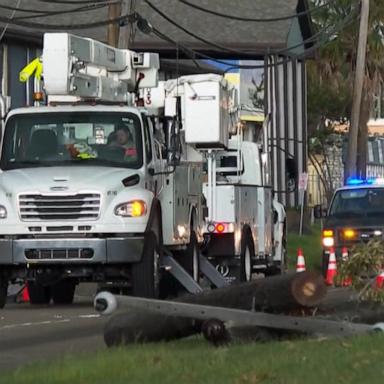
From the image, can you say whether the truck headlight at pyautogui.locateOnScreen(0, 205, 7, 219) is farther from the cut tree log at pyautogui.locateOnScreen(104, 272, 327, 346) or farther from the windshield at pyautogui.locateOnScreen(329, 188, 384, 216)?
the windshield at pyautogui.locateOnScreen(329, 188, 384, 216)

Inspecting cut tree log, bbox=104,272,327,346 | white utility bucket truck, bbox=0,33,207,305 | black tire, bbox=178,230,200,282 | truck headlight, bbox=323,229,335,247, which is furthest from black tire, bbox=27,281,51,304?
cut tree log, bbox=104,272,327,346

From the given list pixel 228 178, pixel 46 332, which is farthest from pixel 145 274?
pixel 228 178

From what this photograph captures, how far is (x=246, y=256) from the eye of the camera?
22.8 m

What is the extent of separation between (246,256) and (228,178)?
1.52 m

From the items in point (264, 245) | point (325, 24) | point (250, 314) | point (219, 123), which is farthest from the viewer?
point (325, 24)

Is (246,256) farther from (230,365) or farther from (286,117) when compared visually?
(286,117)

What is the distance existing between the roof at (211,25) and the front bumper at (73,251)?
75.9 feet

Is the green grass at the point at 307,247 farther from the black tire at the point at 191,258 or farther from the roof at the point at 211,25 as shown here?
the black tire at the point at 191,258

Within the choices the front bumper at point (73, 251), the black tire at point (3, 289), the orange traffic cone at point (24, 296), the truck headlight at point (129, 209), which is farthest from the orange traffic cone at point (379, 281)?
the orange traffic cone at point (24, 296)

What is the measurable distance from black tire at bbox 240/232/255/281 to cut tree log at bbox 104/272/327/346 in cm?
970

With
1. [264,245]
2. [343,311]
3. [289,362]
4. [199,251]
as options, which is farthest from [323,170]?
[289,362]

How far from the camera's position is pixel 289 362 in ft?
32.6

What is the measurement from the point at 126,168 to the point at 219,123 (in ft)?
6.42

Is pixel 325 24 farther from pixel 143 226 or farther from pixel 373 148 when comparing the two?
pixel 143 226
